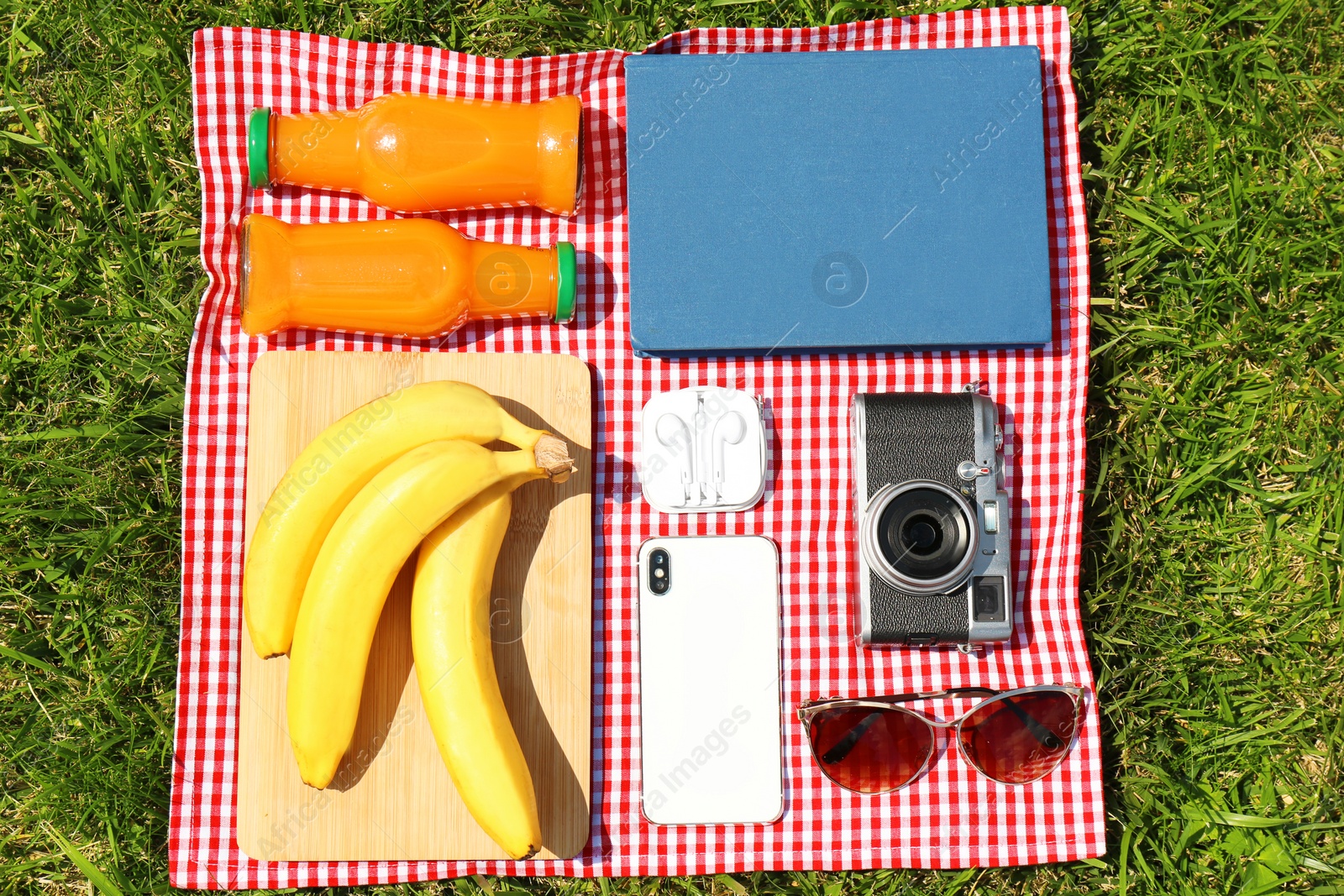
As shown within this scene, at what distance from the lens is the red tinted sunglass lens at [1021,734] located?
128cm

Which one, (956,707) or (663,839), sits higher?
(956,707)

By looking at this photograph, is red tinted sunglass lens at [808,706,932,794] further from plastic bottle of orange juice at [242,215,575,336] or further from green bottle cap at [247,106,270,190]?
green bottle cap at [247,106,270,190]

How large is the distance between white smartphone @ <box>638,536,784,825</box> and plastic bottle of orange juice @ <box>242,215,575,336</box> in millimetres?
396

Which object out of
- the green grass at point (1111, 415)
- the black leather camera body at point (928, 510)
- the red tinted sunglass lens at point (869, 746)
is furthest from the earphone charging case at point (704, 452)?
the green grass at point (1111, 415)

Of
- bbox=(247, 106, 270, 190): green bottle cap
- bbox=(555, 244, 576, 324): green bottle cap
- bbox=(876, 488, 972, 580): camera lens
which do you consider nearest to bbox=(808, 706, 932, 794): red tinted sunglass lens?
bbox=(876, 488, 972, 580): camera lens

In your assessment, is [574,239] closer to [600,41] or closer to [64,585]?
[600,41]

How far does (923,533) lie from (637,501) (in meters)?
0.39

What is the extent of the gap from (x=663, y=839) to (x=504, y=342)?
2.35 feet

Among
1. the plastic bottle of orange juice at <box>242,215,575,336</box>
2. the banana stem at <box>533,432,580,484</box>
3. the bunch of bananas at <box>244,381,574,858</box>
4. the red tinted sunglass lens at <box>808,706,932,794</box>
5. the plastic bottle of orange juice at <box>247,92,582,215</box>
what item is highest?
the plastic bottle of orange juice at <box>247,92,582,215</box>

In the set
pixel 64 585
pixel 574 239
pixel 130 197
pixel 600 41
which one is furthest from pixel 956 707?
pixel 130 197

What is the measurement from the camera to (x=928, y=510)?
1233mm

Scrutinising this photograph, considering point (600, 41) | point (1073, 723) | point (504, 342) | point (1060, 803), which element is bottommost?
point (1060, 803)

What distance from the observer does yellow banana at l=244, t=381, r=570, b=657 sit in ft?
3.74

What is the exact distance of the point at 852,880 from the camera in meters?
1.36
